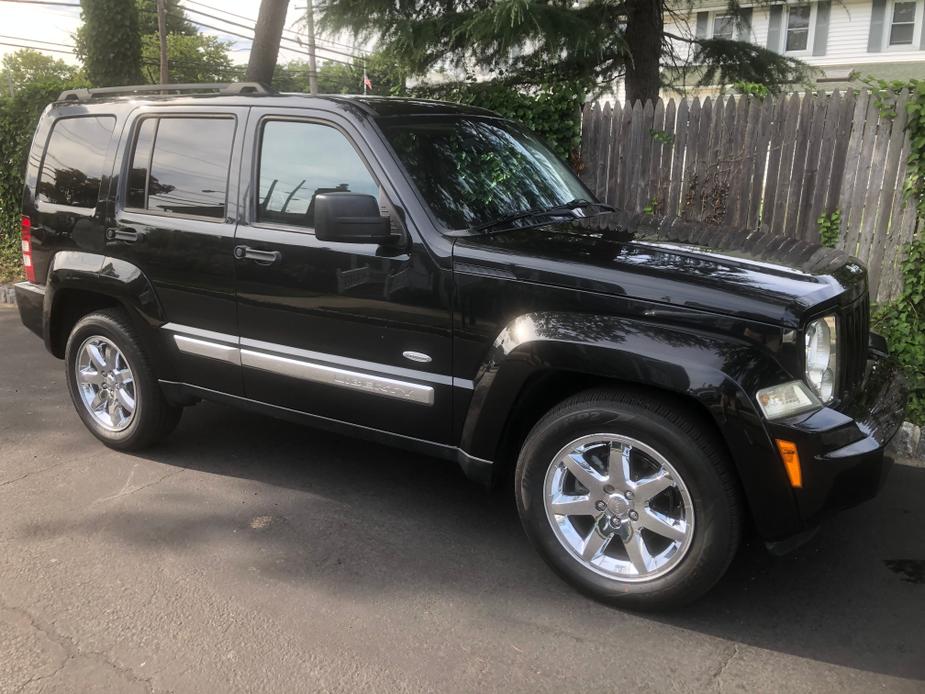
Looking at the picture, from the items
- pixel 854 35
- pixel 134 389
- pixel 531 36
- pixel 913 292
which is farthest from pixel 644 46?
pixel 854 35

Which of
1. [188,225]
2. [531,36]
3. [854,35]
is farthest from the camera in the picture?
[854,35]

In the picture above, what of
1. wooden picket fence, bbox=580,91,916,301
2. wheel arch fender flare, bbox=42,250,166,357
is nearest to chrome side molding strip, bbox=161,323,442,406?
wheel arch fender flare, bbox=42,250,166,357

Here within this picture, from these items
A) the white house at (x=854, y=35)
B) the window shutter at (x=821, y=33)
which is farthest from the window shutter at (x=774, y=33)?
the window shutter at (x=821, y=33)

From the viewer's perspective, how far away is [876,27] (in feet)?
Answer: 74.0

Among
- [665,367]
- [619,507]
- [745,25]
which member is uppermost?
[745,25]

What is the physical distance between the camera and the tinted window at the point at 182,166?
12.9 ft

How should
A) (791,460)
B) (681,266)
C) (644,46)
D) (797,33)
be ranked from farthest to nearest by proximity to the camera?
1. (797,33)
2. (644,46)
3. (681,266)
4. (791,460)

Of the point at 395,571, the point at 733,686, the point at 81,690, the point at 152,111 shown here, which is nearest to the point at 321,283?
the point at 395,571

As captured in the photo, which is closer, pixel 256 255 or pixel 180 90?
pixel 256 255

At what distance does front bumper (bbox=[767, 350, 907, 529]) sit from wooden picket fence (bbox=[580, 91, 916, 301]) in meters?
2.90

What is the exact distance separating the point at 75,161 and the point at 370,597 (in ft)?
10.2

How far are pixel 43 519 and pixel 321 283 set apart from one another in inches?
70.2

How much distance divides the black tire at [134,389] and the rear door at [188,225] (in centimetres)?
24

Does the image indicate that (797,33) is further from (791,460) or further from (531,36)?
(791,460)
